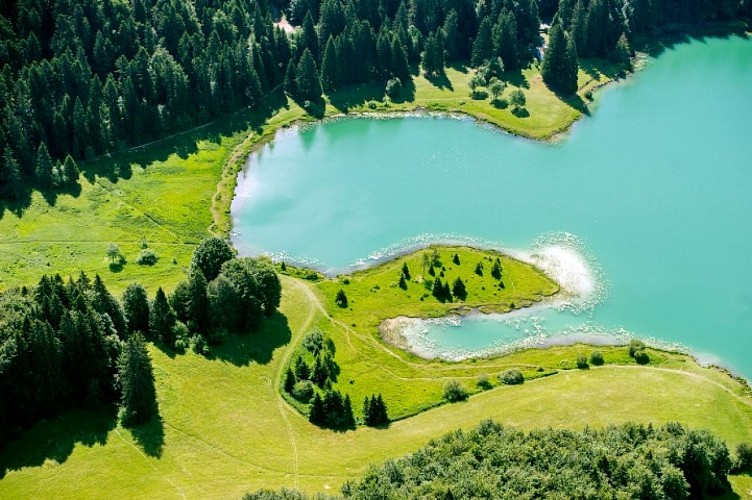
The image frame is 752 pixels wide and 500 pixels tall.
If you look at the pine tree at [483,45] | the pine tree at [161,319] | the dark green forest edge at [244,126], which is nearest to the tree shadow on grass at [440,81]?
the dark green forest edge at [244,126]

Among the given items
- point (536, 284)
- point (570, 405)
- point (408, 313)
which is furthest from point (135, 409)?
point (536, 284)

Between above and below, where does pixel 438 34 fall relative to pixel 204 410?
above

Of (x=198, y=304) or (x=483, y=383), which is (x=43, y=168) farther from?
(x=483, y=383)

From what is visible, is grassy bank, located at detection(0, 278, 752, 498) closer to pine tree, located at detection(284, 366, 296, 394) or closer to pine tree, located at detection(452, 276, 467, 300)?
pine tree, located at detection(284, 366, 296, 394)

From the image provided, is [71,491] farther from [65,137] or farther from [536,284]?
[65,137]

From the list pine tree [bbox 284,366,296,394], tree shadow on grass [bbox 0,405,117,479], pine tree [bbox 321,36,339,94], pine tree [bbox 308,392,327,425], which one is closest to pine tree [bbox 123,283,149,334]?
tree shadow on grass [bbox 0,405,117,479]

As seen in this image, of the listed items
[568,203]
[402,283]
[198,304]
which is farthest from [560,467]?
[568,203]
